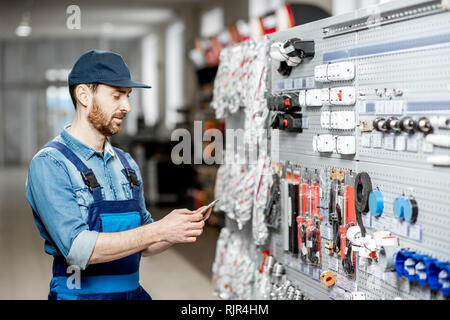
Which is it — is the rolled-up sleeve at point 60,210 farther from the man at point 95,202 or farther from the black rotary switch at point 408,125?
the black rotary switch at point 408,125

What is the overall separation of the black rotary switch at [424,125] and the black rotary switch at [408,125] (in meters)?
0.04

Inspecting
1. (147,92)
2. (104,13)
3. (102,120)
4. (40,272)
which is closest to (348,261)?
(102,120)

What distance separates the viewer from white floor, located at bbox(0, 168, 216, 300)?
579 centimetres

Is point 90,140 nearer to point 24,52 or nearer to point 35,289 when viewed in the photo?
point 35,289

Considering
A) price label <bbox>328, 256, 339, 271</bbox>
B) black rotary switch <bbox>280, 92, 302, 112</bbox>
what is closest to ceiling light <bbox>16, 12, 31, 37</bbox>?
black rotary switch <bbox>280, 92, 302, 112</bbox>

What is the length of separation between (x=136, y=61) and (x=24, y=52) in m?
4.17

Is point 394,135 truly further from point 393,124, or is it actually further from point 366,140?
point 366,140

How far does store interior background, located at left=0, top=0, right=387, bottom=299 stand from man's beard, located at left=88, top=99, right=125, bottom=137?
0.55 meters

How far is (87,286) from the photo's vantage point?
2506mm

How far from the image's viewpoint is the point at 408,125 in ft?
7.52

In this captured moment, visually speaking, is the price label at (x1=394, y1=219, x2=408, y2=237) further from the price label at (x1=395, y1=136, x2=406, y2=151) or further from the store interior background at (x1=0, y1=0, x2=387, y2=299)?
the store interior background at (x1=0, y1=0, x2=387, y2=299)

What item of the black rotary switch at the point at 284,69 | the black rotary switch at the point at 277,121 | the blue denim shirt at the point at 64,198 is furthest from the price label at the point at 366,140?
the blue denim shirt at the point at 64,198

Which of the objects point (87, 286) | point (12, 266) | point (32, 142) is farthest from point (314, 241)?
point (32, 142)
